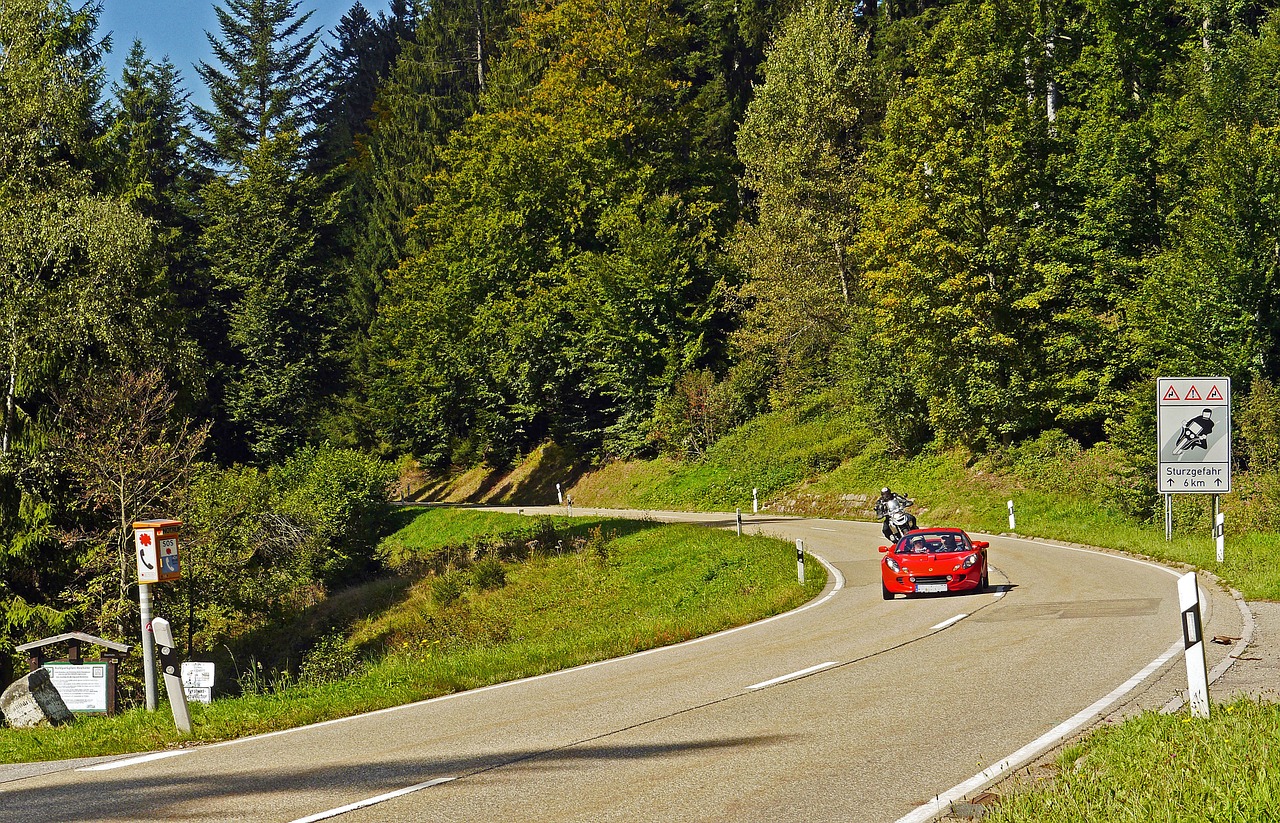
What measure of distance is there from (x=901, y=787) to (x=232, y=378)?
51.1 m

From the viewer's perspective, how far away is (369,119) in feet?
296

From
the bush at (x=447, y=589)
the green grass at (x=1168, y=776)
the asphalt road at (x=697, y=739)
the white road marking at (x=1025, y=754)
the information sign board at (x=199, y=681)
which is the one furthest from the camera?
the bush at (x=447, y=589)

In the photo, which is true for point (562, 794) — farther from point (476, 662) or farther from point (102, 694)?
point (102, 694)

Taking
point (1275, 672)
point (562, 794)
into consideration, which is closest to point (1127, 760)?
point (562, 794)

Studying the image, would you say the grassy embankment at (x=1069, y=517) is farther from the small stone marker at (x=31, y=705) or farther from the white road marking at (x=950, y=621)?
the small stone marker at (x=31, y=705)

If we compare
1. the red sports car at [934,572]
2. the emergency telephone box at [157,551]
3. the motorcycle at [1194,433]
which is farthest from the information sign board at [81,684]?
the motorcycle at [1194,433]

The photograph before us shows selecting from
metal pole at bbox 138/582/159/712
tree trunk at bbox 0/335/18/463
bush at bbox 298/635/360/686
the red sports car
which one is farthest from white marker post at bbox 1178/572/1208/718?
tree trunk at bbox 0/335/18/463

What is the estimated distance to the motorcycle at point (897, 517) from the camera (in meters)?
28.2

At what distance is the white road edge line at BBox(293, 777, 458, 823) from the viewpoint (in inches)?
285

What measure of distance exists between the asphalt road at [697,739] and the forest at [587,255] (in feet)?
45.3

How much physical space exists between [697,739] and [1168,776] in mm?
3816

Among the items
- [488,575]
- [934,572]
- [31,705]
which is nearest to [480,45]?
[488,575]

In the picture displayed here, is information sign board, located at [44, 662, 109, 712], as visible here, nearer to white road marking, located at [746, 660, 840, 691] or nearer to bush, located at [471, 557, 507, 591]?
white road marking, located at [746, 660, 840, 691]

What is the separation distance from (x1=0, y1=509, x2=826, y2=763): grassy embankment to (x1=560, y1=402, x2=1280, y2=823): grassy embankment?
25.5 ft
